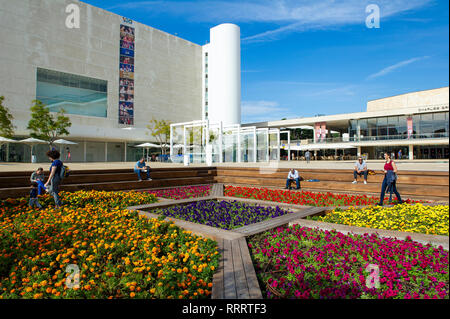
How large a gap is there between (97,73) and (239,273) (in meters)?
45.7

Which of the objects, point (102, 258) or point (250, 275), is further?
point (102, 258)

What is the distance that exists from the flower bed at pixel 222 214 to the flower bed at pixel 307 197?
5.53 feet

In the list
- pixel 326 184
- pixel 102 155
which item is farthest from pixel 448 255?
pixel 102 155

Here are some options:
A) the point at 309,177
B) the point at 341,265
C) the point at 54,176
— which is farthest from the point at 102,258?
the point at 309,177

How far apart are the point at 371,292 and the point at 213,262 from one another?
8.02 ft

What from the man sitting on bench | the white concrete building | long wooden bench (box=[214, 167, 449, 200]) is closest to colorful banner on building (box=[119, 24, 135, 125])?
the white concrete building

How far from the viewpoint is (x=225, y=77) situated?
175 feet

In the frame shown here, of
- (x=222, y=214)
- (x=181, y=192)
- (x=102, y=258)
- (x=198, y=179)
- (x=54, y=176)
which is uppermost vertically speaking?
(x=54, y=176)

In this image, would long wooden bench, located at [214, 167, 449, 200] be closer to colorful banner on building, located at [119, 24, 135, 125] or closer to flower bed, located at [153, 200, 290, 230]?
flower bed, located at [153, 200, 290, 230]

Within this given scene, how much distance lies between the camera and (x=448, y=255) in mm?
1208

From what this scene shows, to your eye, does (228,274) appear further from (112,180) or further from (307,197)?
(112,180)

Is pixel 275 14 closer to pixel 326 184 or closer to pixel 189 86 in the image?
pixel 326 184

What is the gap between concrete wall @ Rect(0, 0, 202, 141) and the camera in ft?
114

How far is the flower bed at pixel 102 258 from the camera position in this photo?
128 inches
